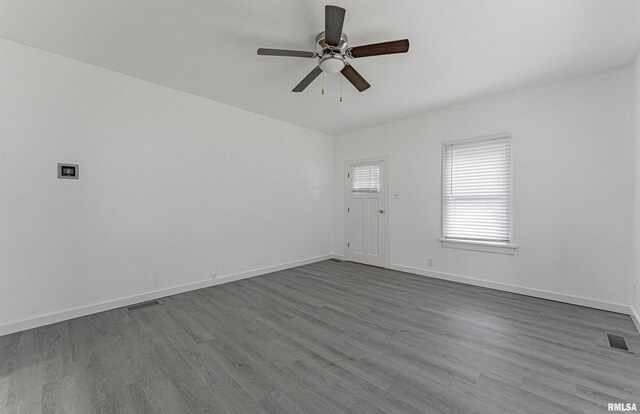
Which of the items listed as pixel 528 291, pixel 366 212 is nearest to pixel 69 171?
pixel 366 212

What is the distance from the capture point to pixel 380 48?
224 centimetres

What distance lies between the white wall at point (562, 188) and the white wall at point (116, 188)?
3.32 metres

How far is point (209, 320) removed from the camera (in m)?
2.86

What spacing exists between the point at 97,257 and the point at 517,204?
5.46 metres

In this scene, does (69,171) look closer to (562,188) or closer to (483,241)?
(483,241)

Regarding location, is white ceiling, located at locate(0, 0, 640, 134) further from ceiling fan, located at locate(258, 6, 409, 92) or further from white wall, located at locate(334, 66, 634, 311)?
white wall, located at locate(334, 66, 634, 311)

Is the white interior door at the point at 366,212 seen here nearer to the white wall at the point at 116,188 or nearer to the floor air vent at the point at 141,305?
the white wall at the point at 116,188

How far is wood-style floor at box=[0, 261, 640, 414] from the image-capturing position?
66.2 inches

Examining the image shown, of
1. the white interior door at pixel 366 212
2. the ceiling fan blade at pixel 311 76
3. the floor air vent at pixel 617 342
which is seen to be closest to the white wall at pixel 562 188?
the floor air vent at pixel 617 342

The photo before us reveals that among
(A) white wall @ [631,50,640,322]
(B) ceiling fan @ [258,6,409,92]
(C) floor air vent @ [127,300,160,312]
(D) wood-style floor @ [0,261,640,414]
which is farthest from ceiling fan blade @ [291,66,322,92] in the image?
(A) white wall @ [631,50,640,322]

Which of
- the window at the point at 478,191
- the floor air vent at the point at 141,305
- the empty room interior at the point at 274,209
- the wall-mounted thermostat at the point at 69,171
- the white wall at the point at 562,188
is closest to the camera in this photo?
the empty room interior at the point at 274,209

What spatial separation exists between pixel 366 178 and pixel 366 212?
28.5 inches

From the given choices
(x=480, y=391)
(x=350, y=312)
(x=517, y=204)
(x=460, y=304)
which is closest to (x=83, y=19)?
(x=350, y=312)

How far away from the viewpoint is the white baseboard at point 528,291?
303 centimetres
